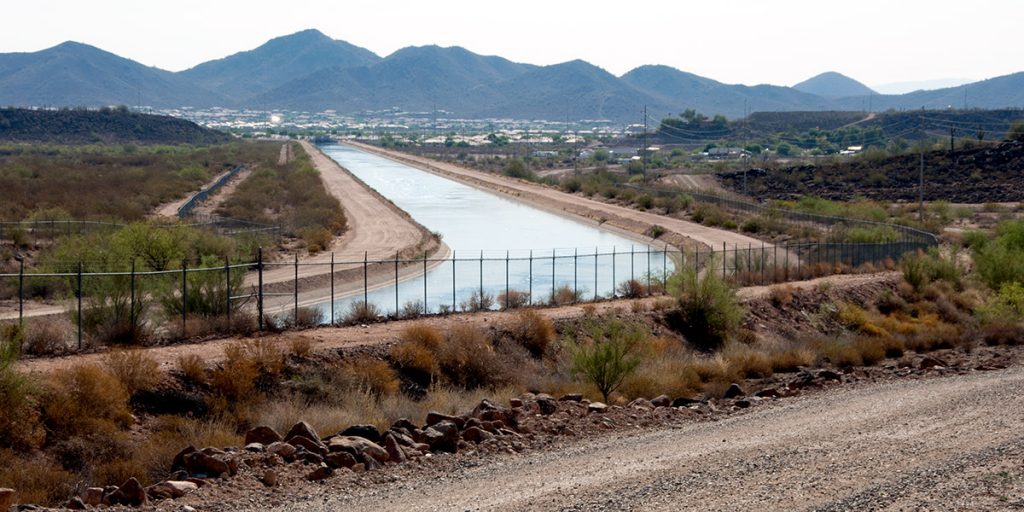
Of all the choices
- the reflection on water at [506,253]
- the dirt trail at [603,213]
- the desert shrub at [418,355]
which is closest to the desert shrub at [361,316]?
the reflection on water at [506,253]

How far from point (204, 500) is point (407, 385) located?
14.2 m

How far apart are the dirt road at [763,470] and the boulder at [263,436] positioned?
10.8 ft

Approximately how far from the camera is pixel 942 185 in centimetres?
11856

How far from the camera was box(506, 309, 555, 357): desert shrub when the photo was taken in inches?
1423

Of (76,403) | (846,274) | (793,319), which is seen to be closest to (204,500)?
→ (76,403)

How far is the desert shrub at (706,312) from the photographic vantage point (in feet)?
134

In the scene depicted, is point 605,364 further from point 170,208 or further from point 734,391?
point 170,208

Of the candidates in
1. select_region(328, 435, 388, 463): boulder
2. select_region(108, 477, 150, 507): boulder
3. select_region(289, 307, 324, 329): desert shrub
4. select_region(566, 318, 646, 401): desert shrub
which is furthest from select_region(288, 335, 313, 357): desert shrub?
select_region(108, 477, 150, 507): boulder

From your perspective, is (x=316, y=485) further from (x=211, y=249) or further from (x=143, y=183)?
(x=143, y=183)

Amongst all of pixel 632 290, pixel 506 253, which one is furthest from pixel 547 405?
pixel 506 253

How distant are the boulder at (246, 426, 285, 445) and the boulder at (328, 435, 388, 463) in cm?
132

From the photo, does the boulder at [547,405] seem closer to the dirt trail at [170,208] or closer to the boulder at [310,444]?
the boulder at [310,444]

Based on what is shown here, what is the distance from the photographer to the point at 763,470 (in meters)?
18.5

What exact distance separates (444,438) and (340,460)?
2227mm
